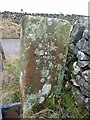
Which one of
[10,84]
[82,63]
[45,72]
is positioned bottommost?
[10,84]

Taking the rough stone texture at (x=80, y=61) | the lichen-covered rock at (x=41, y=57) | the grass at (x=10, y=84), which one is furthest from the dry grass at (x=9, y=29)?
the lichen-covered rock at (x=41, y=57)

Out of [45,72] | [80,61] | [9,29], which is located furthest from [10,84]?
[9,29]

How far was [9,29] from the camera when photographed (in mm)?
11141

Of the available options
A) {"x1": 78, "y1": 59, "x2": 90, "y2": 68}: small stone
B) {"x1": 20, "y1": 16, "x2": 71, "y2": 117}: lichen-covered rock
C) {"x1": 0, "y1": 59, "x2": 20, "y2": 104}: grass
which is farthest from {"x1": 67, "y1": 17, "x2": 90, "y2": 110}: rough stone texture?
{"x1": 0, "y1": 59, "x2": 20, "y2": 104}: grass

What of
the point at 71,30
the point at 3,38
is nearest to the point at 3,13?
the point at 3,38

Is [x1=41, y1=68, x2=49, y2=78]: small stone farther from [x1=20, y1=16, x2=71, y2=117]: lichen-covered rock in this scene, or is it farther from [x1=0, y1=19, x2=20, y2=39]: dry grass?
[x1=0, y1=19, x2=20, y2=39]: dry grass

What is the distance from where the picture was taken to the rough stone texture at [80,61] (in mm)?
5113

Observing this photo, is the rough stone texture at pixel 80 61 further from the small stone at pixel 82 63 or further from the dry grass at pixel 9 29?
the dry grass at pixel 9 29

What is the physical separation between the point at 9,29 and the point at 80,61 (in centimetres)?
617

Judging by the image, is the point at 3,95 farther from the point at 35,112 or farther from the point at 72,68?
the point at 72,68

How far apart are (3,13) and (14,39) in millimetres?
2872

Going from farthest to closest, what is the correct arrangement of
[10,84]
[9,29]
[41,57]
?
[9,29] < [10,84] < [41,57]

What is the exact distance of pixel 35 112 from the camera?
5164 millimetres

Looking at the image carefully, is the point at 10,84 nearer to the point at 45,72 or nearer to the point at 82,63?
the point at 45,72
